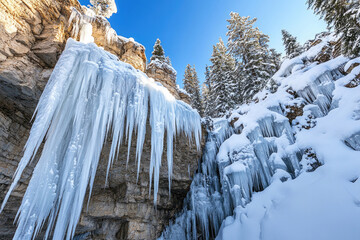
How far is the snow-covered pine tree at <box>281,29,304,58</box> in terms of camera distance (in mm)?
16477

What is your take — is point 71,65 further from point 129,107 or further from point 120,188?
point 120,188

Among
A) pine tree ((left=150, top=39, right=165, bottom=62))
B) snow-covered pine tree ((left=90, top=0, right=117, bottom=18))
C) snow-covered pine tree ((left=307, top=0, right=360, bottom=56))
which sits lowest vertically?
snow-covered pine tree ((left=307, top=0, right=360, bottom=56))

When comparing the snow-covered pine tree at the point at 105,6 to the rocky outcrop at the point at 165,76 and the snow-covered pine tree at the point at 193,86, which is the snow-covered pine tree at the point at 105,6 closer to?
the rocky outcrop at the point at 165,76

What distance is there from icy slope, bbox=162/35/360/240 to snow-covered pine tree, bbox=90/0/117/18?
13.4 meters

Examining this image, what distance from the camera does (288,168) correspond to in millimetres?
6762

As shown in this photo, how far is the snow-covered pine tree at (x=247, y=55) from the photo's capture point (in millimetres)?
14391

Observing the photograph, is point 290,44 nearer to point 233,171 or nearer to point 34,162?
point 233,171

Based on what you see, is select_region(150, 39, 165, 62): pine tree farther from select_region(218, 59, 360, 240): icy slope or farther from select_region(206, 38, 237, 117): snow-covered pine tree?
select_region(218, 59, 360, 240): icy slope

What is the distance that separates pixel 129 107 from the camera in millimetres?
6184

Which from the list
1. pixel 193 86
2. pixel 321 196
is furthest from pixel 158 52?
pixel 321 196

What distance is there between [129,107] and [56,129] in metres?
2.28

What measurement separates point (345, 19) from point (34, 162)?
44.3ft

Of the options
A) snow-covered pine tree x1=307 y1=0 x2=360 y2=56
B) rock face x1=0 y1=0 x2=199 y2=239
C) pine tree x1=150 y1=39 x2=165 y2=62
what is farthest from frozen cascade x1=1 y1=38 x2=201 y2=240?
pine tree x1=150 y1=39 x2=165 y2=62

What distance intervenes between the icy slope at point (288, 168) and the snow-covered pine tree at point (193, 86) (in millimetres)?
10335
